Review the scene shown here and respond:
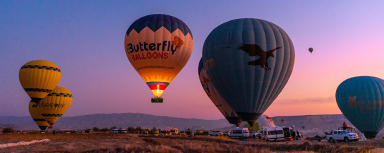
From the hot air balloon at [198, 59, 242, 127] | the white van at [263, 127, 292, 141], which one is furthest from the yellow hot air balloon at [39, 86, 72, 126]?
the white van at [263, 127, 292, 141]

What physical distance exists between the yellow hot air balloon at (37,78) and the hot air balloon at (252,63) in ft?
97.7

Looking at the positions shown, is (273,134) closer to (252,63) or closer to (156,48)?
(252,63)

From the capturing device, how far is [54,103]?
5862cm

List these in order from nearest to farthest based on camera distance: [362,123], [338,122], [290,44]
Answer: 1. [290,44]
2. [362,123]
3. [338,122]

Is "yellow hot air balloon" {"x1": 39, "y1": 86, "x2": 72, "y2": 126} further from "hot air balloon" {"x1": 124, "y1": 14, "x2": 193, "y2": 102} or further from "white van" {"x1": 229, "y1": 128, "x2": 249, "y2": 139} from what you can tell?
"white van" {"x1": 229, "y1": 128, "x2": 249, "y2": 139}

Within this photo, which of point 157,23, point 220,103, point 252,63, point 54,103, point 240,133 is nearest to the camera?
point 252,63

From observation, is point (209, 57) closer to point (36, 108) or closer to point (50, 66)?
point (50, 66)

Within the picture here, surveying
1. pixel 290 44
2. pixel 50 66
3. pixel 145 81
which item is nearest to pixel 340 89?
pixel 290 44

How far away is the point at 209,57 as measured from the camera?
3662cm

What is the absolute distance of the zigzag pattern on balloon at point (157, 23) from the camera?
3988 cm

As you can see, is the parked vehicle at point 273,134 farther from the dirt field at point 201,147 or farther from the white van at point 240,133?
the white van at point 240,133

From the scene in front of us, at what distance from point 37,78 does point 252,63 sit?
1367 inches

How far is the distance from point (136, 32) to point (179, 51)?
613 centimetres

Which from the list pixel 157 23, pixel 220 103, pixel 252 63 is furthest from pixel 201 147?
pixel 220 103
